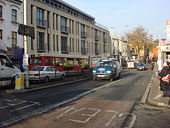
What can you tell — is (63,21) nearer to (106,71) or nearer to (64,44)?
(64,44)

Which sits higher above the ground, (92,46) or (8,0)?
(8,0)

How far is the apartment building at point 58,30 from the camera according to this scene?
30766 millimetres

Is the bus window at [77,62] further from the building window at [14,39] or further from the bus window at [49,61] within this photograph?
the building window at [14,39]

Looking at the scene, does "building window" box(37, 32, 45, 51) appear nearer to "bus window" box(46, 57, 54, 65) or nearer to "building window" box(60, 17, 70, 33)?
"building window" box(60, 17, 70, 33)

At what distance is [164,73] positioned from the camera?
984cm

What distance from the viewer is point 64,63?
26.7 m

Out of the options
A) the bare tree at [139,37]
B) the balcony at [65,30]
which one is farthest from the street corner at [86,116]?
the bare tree at [139,37]

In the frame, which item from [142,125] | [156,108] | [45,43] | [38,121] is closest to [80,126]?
[38,121]

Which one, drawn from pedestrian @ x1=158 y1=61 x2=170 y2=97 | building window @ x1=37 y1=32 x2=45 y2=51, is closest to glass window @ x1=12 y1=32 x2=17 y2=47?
building window @ x1=37 y1=32 x2=45 y2=51

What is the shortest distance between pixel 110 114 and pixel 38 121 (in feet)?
8.44

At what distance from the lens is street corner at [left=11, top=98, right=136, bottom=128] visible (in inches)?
241

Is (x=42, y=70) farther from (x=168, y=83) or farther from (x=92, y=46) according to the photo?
(x=92, y=46)

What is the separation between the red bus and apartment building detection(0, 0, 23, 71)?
4.41m

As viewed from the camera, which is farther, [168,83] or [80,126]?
[168,83]
